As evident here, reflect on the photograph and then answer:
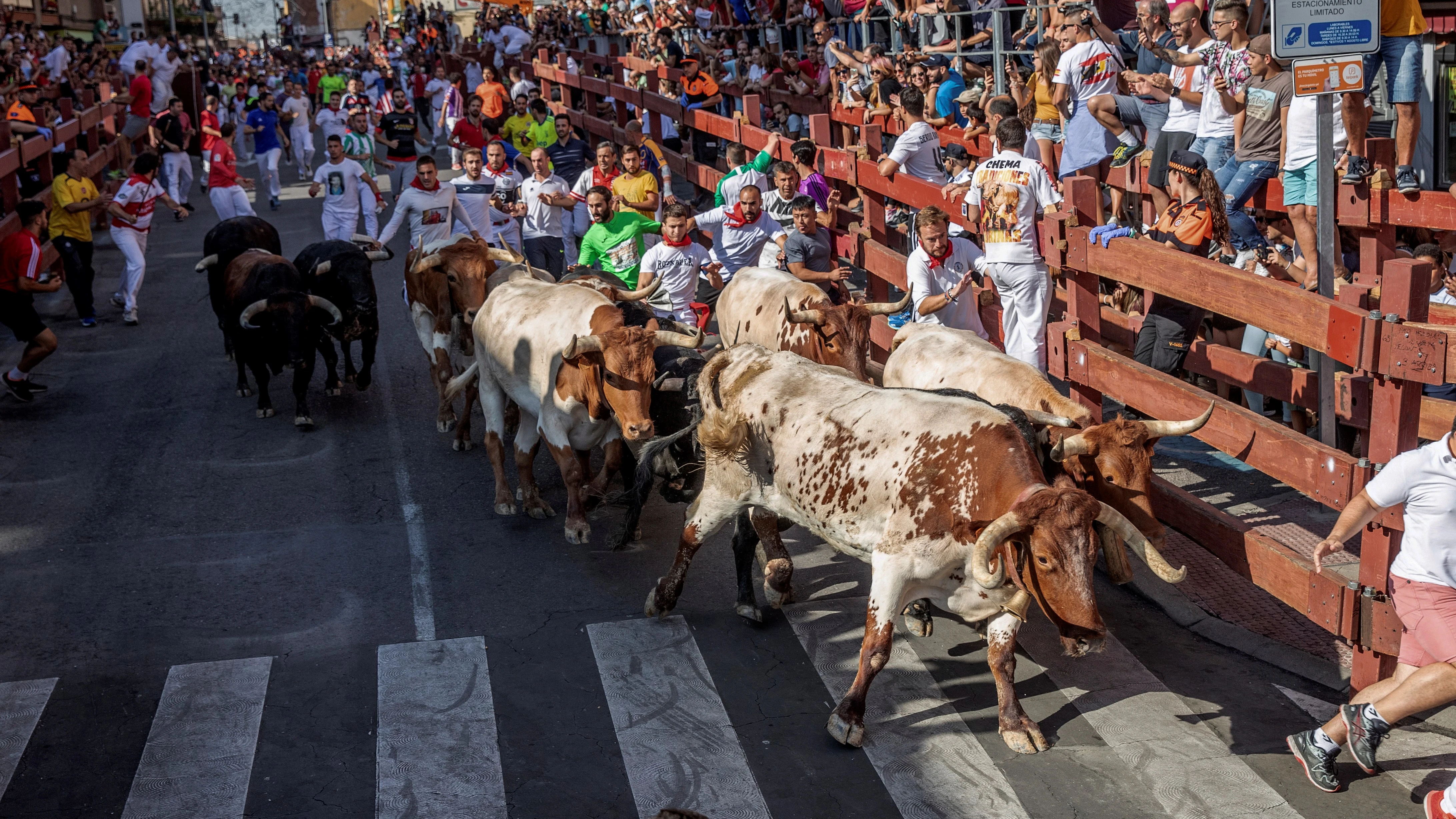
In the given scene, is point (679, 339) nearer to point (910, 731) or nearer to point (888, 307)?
point (888, 307)

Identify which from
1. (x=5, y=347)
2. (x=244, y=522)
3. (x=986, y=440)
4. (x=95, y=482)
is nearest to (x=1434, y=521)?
(x=986, y=440)

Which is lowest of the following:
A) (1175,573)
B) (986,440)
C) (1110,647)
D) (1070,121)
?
(1110,647)

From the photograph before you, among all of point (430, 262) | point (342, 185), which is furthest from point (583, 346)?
point (342, 185)

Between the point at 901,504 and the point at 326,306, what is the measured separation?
788 centimetres

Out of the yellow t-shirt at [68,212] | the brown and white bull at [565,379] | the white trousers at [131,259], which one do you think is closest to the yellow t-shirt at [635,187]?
the brown and white bull at [565,379]

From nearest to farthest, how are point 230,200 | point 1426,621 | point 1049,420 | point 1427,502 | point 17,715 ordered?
point 1427,502
point 1426,621
point 17,715
point 1049,420
point 230,200

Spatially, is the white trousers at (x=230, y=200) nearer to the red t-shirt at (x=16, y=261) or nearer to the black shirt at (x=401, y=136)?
the black shirt at (x=401, y=136)

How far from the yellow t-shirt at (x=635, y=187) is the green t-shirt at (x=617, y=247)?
1839mm

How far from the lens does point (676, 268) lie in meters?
11.8

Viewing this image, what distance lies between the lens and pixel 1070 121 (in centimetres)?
1201

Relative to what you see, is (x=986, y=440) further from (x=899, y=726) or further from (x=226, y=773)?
(x=226, y=773)

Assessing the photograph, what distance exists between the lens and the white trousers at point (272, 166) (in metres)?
24.7

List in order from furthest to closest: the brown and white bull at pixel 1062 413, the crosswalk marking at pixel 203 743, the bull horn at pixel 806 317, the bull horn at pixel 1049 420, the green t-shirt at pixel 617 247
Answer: the green t-shirt at pixel 617 247 < the bull horn at pixel 806 317 < the bull horn at pixel 1049 420 < the brown and white bull at pixel 1062 413 < the crosswalk marking at pixel 203 743

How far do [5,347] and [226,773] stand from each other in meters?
11.4
